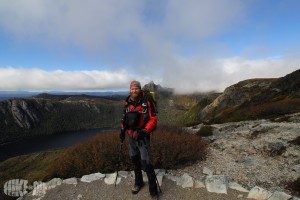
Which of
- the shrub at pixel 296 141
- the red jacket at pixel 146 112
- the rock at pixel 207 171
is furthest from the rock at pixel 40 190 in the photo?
the shrub at pixel 296 141

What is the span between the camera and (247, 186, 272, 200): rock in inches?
286

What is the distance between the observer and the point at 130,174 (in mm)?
9328

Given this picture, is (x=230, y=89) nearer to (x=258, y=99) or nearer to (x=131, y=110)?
(x=258, y=99)

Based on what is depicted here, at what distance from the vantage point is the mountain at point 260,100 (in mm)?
31312

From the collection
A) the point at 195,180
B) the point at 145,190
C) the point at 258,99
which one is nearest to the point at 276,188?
the point at 195,180

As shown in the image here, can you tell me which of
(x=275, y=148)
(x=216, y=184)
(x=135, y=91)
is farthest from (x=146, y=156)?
(x=275, y=148)

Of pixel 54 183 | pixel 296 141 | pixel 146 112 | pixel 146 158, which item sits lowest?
pixel 54 183

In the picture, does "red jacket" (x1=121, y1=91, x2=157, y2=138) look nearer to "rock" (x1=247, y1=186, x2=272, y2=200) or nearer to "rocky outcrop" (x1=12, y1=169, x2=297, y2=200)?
"rocky outcrop" (x1=12, y1=169, x2=297, y2=200)

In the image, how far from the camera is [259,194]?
7344 mm

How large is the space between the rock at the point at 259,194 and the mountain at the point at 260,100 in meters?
23.1

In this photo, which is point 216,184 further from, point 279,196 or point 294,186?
point 294,186

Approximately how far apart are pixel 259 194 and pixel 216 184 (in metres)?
1.30

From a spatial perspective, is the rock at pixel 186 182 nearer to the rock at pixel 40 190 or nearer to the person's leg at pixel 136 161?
the person's leg at pixel 136 161

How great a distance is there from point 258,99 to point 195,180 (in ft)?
167
